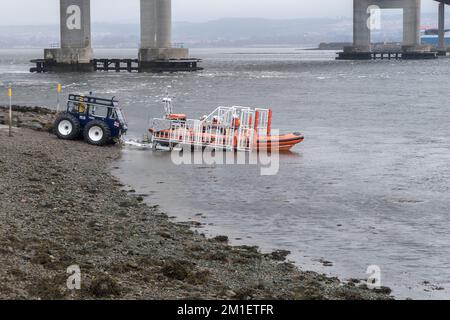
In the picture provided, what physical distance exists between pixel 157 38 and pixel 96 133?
254ft

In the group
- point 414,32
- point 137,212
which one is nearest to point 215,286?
point 137,212

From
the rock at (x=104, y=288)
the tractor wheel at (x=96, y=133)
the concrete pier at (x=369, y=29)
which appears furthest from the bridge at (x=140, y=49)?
the rock at (x=104, y=288)

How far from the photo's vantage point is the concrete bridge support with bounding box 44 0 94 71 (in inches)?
4264

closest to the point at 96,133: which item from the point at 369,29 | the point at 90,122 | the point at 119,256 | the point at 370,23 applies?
the point at 90,122

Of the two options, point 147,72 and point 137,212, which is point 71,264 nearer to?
point 137,212

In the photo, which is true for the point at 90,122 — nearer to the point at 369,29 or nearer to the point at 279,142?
the point at 279,142

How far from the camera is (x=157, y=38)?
110 meters

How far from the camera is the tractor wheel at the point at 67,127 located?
34.4 meters

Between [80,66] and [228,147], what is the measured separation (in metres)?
78.9

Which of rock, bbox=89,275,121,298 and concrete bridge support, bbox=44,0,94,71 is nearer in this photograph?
rock, bbox=89,275,121,298

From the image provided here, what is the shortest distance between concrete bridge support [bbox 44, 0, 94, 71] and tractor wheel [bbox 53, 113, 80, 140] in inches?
2930

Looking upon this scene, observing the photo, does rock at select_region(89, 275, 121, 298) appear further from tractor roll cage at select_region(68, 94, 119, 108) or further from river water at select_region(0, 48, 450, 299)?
tractor roll cage at select_region(68, 94, 119, 108)

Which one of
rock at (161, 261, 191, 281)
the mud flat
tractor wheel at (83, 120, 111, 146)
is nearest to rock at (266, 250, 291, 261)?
the mud flat

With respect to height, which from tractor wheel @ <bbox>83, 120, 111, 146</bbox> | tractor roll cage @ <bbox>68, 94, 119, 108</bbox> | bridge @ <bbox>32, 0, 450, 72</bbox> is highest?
bridge @ <bbox>32, 0, 450, 72</bbox>
